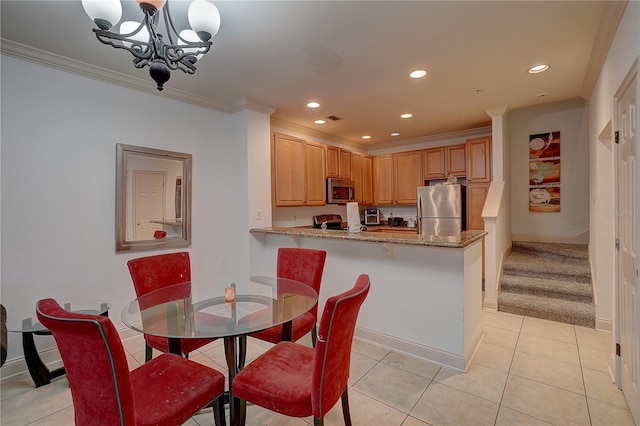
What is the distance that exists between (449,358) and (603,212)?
2119mm

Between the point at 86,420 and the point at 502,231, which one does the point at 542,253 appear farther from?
the point at 86,420

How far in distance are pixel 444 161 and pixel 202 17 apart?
445 centimetres

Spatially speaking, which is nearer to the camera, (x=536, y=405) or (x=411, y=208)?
(x=536, y=405)

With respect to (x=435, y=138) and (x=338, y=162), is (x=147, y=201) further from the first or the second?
(x=435, y=138)

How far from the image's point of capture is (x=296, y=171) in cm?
430

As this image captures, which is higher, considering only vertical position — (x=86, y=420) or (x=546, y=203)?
(x=546, y=203)

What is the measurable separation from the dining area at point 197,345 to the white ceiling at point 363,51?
68.5 inches

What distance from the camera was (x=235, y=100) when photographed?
3531mm

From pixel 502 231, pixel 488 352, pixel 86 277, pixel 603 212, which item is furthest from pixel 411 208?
pixel 86 277

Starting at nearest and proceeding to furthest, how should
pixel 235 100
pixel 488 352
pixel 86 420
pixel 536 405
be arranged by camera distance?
pixel 86 420
pixel 536 405
pixel 488 352
pixel 235 100

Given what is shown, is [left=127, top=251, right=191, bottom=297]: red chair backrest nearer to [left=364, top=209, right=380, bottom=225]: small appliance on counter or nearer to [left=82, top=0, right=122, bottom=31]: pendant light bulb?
[left=82, top=0, right=122, bottom=31]: pendant light bulb

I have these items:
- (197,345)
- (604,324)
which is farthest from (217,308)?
(604,324)

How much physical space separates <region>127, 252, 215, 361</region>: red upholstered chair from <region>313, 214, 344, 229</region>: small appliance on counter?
2735 millimetres

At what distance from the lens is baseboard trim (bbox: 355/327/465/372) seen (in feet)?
7.74
